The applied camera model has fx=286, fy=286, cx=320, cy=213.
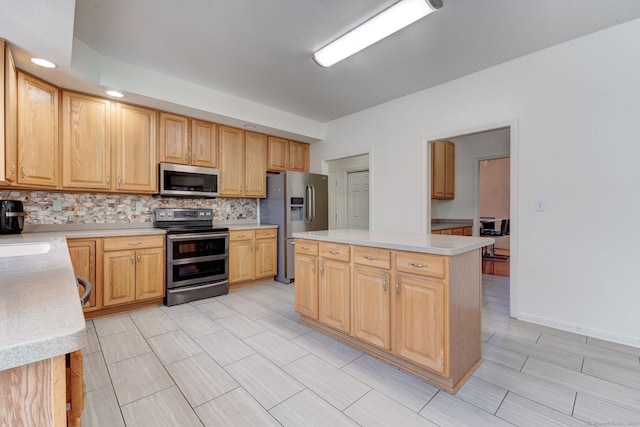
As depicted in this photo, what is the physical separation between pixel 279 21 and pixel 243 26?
31 centimetres

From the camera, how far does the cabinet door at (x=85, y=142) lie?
2881mm

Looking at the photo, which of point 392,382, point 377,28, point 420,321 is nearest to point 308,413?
point 392,382

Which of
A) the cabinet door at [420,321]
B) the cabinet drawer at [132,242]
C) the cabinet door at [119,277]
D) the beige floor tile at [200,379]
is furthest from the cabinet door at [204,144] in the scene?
the cabinet door at [420,321]

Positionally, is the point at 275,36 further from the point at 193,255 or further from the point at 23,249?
the point at 193,255

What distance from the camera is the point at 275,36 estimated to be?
247 centimetres

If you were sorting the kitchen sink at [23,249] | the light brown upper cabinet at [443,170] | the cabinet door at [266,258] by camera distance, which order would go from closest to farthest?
the kitchen sink at [23,249] → the cabinet door at [266,258] → the light brown upper cabinet at [443,170]

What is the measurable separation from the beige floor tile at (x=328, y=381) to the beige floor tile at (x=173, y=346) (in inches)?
32.4

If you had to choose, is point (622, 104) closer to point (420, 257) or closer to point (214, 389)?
point (420, 257)

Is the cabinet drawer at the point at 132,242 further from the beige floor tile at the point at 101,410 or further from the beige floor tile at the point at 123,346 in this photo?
the beige floor tile at the point at 101,410

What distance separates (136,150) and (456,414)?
12.6 ft

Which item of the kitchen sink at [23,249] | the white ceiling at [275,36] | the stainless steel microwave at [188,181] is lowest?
the kitchen sink at [23,249]

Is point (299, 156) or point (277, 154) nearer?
point (277, 154)

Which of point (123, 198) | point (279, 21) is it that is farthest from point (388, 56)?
point (123, 198)

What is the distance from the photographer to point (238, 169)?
4211 mm
